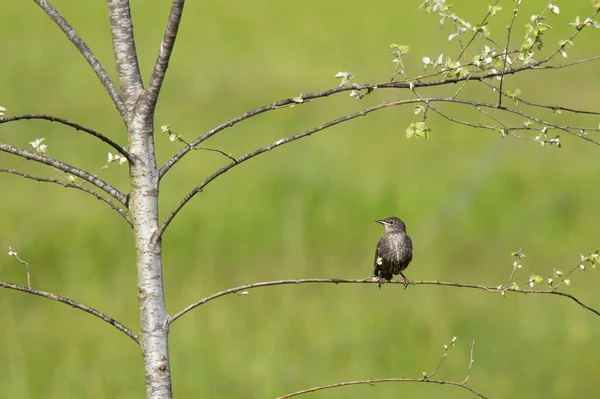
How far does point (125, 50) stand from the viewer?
15.6ft

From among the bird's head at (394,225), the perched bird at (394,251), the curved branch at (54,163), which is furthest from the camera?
the bird's head at (394,225)

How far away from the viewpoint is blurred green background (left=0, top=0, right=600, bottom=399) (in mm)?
13836

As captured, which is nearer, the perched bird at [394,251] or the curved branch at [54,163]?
the curved branch at [54,163]

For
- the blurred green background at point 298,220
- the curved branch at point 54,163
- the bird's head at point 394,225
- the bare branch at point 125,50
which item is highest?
the blurred green background at point 298,220

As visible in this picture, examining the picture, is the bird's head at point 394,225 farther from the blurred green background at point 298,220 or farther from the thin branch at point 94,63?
the thin branch at point 94,63

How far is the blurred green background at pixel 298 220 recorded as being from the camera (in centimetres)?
1384

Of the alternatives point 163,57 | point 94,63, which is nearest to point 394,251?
point 94,63

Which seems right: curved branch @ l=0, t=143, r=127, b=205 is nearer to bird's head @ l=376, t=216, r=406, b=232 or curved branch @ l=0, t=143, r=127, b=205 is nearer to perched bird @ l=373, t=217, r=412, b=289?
perched bird @ l=373, t=217, r=412, b=289

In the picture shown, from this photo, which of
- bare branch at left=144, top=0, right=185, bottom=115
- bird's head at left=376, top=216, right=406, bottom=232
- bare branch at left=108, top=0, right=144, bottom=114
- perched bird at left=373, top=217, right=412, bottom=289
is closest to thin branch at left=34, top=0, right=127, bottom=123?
bare branch at left=108, top=0, right=144, bottom=114

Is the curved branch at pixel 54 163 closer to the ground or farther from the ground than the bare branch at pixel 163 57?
closer to the ground

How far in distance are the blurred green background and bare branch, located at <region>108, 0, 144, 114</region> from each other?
8.77 meters

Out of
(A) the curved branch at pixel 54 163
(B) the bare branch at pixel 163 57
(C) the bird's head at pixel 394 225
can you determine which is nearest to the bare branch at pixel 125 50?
(B) the bare branch at pixel 163 57

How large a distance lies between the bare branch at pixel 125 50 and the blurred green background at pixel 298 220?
877cm

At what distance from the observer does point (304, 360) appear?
13.8m
